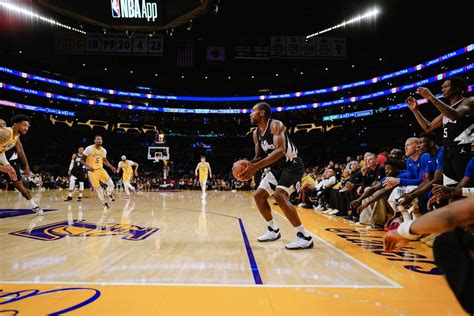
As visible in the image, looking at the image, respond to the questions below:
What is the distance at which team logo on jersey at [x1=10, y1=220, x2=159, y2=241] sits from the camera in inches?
176

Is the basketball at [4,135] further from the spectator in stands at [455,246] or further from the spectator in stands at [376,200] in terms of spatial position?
the spectator in stands at [455,246]

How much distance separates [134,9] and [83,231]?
20.4 feet

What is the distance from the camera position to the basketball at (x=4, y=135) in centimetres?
560

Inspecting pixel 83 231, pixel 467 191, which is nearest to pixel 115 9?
pixel 83 231

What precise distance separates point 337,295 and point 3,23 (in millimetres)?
25493

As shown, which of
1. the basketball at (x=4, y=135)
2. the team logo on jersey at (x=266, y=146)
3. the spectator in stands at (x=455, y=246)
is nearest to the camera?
the spectator in stands at (x=455, y=246)

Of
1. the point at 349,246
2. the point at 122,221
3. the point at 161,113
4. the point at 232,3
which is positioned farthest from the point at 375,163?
the point at 161,113

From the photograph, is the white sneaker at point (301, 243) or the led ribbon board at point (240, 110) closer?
the white sneaker at point (301, 243)

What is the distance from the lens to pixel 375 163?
6.38m

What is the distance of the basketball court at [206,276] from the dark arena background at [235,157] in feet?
0.08

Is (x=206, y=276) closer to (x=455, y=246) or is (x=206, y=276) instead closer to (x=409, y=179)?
(x=455, y=246)

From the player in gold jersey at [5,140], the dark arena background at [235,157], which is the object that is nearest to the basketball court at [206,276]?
the dark arena background at [235,157]

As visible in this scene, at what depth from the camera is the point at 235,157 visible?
35.5 m

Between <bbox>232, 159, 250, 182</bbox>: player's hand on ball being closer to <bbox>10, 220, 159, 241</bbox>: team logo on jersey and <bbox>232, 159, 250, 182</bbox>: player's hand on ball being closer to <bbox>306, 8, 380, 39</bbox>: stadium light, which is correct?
<bbox>10, 220, 159, 241</bbox>: team logo on jersey
